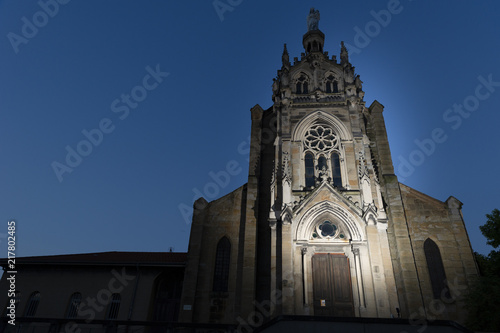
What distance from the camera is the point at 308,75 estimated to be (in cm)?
2473

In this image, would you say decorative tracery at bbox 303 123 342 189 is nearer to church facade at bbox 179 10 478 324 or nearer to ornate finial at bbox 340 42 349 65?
church facade at bbox 179 10 478 324

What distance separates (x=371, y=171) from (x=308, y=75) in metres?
9.57

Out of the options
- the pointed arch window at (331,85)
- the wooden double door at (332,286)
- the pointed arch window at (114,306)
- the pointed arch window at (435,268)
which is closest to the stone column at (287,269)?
the wooden double door at (332,286)

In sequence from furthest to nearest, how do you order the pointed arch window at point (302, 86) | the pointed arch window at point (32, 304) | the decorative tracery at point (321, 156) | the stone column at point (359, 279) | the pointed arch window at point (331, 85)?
the pointed arch window at point (302, 86), the pointed arch window at point (331, 85), the pointed arch window at point (32, 304), the decorative tracery at point (321, 156), the stone column at point (359, 279)

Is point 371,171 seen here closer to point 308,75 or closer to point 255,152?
point 255,152

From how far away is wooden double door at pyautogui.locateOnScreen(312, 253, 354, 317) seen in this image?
52.1 feet

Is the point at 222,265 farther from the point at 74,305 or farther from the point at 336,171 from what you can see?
the point at 74,305

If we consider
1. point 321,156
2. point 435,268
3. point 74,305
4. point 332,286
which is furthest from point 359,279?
point 74,305

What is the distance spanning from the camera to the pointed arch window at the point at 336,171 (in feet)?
64.8

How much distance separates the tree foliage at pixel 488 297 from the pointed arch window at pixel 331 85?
41.8 ft

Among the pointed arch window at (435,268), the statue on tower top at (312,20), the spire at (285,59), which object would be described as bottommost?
the pointed arch window at (435,268)

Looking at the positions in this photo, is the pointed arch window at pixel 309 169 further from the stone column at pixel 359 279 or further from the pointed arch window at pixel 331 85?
the pointed arch window at pixel 331 85

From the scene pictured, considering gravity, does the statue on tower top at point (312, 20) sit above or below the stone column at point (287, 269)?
above

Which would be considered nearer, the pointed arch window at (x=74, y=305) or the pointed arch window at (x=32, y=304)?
the pointed arch window at (x=74, y=305)
